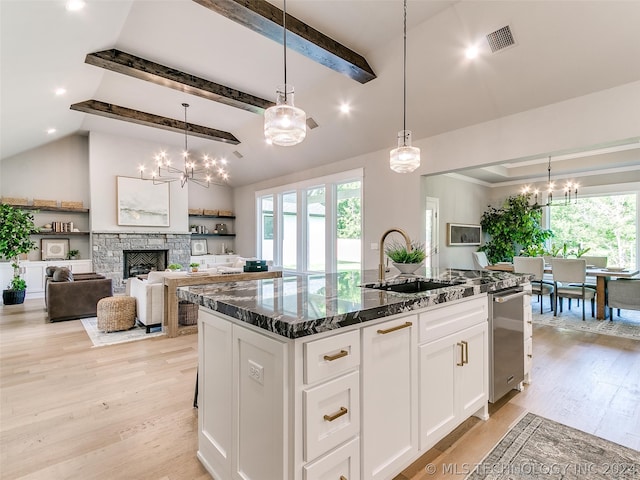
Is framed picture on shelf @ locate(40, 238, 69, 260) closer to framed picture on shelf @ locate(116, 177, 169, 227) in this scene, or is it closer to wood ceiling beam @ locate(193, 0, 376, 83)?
framed picture on shelf @ locate(116, 177, 169, 227)


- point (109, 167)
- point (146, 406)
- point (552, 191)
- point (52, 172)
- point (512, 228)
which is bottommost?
point (146, 406)

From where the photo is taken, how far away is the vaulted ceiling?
2.97 meters

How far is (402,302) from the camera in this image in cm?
159

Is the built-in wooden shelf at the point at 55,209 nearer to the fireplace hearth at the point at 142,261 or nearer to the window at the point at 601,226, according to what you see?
the fireplace hearth at the point at 142,261

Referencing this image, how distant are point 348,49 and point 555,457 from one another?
167 inches

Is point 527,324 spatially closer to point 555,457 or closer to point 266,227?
point 555,457

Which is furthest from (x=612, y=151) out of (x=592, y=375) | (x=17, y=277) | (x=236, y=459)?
(x=17, y=277)

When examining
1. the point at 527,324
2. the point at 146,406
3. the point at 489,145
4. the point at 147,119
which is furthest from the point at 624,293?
the point at 147,119

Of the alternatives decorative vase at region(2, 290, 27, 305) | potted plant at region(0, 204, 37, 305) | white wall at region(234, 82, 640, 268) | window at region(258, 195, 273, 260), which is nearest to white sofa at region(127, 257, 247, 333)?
potted plant at region(0, 204, 37, 305)

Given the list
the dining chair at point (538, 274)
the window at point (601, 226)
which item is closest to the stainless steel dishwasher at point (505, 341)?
the dining chair at point (538, 274)

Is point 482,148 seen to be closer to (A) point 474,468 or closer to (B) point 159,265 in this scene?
(A) point 474,468

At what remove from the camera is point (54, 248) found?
731 centimetres

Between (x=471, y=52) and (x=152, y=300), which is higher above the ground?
(x=471, y=52)

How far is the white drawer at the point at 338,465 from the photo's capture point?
4.06 feet
